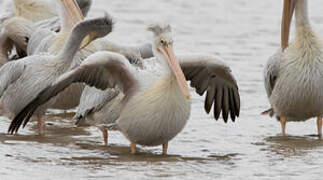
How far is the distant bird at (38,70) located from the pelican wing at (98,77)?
470 mm

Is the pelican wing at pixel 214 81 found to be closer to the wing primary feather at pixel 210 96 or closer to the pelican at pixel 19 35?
the wing primary feather at pixel 210 96

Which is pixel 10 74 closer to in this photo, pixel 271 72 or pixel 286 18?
pixel 271 72

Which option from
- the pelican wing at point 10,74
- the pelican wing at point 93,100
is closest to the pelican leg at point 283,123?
the pelican wing at point 93,100

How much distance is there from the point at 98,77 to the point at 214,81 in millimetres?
1187

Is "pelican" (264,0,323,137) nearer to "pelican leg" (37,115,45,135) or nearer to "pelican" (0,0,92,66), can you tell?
"pelican leg" (37,115,45,135)

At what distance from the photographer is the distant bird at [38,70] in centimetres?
838

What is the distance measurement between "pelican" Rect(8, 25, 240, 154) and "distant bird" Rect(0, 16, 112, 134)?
421 millimetres

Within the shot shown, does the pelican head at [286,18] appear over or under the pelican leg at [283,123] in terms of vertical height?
over

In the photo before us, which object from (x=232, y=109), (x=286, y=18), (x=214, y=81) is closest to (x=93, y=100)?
(x=214, y=81)

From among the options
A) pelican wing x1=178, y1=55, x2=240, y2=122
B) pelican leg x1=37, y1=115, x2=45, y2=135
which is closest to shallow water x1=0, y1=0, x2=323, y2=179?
pelican leg x1=37, y1=115, x2=45, y2=135

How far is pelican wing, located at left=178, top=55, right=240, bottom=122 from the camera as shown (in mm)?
8164

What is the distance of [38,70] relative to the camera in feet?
27.9

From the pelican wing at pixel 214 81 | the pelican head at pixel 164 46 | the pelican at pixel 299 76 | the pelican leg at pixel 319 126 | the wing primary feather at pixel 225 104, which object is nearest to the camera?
the pelican head at pixel 164 46

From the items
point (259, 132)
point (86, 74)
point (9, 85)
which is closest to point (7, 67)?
point (9, 85)
